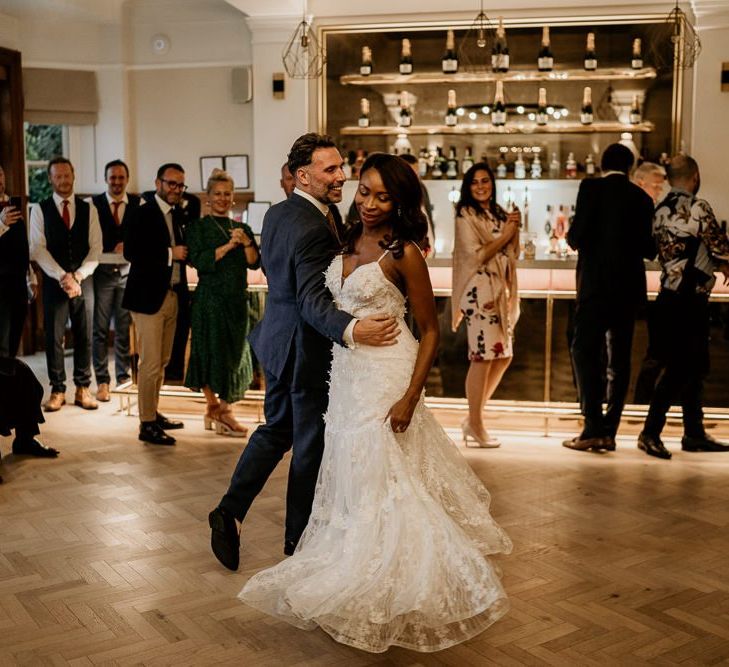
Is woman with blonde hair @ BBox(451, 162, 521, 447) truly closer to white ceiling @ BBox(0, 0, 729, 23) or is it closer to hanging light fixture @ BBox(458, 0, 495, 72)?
white ceiling @ BBox(0, 0, 729, 23)

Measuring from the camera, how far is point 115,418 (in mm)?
6613

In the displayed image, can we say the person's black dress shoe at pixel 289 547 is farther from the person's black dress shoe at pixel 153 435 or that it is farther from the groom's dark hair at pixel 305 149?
the person's black dress shoe at pixel 153 435

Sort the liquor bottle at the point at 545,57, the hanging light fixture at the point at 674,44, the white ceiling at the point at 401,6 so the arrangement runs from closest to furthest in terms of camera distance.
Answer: the hanging light fixture at the point at 674,44 → the white ceiling at the point at 401,6 → the liquor bottle at the point at 545,57

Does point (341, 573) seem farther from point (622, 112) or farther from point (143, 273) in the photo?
point (622, 112)

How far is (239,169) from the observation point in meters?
9.76

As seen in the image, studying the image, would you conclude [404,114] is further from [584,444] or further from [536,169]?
[584,444]

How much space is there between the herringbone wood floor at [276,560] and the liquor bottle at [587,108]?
386 centimetres

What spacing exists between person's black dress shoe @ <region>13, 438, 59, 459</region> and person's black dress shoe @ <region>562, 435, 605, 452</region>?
289cm

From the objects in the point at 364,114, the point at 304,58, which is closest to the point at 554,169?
the point at 364,114

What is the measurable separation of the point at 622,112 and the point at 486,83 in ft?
4.07

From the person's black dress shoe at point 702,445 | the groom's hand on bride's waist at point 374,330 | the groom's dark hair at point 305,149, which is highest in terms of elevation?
the groom's dark hair at point 305,149

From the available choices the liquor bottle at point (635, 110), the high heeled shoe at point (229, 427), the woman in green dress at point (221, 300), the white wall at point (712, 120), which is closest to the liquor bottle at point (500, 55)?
the liquor bottle at point (635, 110)

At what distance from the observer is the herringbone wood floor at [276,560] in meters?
3.12

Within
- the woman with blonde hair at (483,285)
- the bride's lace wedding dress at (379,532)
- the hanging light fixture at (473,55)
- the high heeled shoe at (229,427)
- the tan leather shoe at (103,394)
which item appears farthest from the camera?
the hanging light fixture at (473,55)
